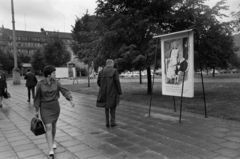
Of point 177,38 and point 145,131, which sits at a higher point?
point 177,38

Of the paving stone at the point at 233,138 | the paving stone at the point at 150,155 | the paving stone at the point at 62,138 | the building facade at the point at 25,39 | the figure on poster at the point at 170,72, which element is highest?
the building facade at the point at 25,39

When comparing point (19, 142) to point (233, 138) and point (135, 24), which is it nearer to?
point (233, 138)

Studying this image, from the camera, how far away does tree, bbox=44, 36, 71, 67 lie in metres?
43.0

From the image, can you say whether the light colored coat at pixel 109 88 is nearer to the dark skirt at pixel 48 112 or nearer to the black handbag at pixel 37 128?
the dark skirt at pixel 48 112

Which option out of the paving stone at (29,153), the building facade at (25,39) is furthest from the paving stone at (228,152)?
the building facade at (25,39)

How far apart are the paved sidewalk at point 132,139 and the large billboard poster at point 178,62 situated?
967mm

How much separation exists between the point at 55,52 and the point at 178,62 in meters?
39.0

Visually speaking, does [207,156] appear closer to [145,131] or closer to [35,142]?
[145,131]

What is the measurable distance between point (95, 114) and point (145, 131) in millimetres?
2817

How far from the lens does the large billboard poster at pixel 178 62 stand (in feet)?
20.7

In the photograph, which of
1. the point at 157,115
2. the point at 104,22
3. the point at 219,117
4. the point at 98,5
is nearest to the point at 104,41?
the point at 104,22

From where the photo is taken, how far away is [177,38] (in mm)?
6598

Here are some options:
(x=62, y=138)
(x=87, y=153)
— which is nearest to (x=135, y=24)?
(x=62, y=138)

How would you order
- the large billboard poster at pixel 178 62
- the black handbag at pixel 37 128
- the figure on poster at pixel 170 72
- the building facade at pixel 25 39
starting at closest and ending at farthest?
1. the black handbag at pixel 37 128
2. the large billboard poster at pixel 178 62
3. the figure on poster at pixel 170 72
4. the building facade at pixel 25 39
